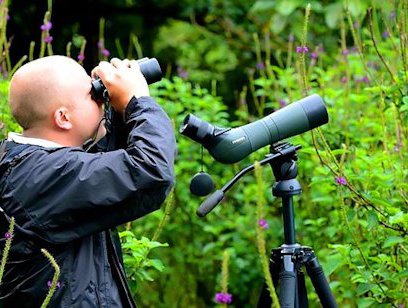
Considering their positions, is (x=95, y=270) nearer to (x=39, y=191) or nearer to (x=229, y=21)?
(x=39, y=191)

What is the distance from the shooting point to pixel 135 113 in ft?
8.46

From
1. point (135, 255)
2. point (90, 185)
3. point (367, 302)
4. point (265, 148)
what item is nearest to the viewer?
point (90, 185)

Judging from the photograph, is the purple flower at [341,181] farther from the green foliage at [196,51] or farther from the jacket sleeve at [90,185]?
the green foliage at [196,51]

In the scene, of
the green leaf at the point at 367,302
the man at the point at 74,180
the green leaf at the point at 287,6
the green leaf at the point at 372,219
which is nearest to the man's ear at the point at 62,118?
the man at the point at 74,180

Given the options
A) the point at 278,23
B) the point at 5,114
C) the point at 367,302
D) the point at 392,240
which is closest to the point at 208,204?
the point at 392,240

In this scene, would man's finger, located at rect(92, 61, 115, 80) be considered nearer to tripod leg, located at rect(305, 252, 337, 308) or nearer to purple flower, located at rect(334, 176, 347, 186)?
tripod leg, located at rect(305, 252, 337, 308)

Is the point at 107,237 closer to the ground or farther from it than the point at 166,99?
closer to the ground

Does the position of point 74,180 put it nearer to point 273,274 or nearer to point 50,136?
point 50,136

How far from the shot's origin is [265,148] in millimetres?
4484

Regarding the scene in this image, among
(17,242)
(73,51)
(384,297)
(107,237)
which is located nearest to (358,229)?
(384,297)

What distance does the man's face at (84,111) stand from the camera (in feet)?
8.61

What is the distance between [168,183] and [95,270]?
1.01ft

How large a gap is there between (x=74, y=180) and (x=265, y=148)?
7.03 ft

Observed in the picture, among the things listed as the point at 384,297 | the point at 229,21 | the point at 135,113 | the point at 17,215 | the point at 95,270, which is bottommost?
the point at 384,297
